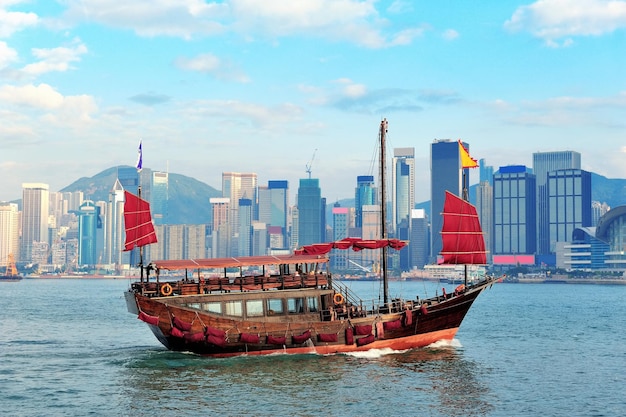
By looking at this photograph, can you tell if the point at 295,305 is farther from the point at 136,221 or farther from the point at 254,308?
the point at 136,221

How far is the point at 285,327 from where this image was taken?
40281 mm

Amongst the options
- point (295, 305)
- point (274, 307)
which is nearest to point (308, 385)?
point (274, 307)

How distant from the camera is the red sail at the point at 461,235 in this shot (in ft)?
150

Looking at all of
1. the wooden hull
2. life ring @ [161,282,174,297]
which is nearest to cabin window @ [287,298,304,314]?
the wooden hull

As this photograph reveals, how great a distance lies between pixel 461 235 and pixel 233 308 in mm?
14220

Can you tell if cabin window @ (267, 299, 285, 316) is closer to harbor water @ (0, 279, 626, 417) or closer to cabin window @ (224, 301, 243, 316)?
cabin window @ (224, 301, 243, 316)

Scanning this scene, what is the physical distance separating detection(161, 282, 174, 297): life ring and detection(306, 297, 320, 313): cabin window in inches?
275

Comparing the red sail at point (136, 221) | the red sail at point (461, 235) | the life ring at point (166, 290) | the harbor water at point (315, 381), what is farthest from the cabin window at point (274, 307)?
the red sail at point (461, 235)

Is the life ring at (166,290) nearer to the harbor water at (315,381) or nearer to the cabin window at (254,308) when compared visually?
the harbor water at (315,381)

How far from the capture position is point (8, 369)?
39656mm

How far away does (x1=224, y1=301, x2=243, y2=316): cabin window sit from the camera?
3991 centimetres

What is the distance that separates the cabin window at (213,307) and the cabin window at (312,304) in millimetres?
4530

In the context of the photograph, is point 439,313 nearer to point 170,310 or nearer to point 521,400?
point 521,400

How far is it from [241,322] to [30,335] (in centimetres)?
2416
